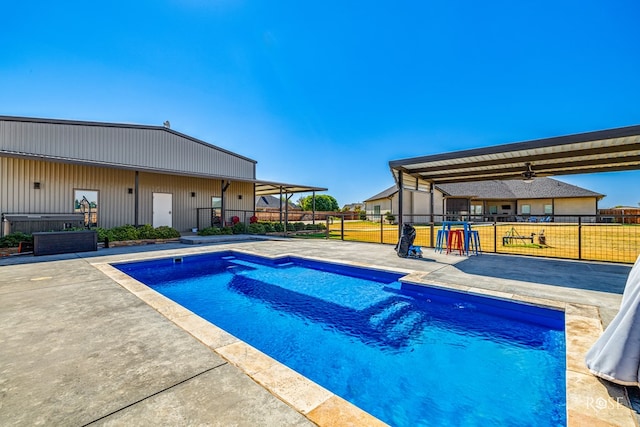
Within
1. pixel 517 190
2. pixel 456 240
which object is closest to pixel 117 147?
pixel 456 240

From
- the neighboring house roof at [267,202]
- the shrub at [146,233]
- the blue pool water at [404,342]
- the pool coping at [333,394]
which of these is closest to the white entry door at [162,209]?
the shrub at [146,233]

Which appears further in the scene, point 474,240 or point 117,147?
point 117,147

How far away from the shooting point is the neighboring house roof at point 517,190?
1044 inches

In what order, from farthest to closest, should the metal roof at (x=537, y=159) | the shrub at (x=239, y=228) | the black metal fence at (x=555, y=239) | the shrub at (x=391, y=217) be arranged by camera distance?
the shrub at (x=391, y=217)
the shrub at (x=239, y=228)
the black metal fence at (x=555, y=239)
the metal roof at (x=537, y=159)

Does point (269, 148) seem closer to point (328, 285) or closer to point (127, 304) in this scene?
point (328, 285)

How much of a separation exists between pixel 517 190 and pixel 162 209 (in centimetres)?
3235

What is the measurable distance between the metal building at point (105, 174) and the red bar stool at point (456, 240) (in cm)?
960

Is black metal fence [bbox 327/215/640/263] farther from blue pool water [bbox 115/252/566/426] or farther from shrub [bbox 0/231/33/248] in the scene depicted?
shrub [bbox 0/231/33/248]

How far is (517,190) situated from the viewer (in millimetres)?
29266

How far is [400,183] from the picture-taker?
8.53 metres

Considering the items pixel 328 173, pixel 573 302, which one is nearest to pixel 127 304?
pixel 573 302

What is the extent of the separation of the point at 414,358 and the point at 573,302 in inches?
92.4

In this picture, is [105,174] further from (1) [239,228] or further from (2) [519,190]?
(2) [519,190]

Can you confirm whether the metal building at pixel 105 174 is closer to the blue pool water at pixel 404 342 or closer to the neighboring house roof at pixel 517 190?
the blue pool water at pixel 404 342
